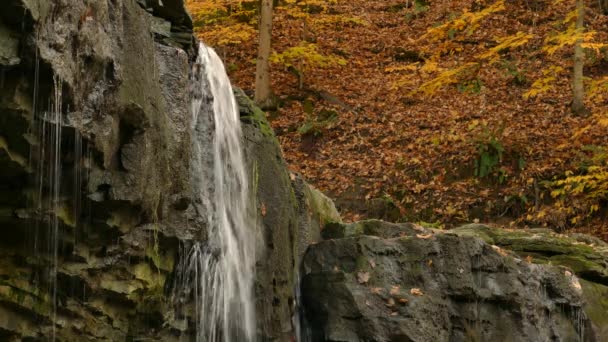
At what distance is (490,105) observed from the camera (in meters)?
16.7

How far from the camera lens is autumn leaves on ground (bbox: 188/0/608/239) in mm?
13609

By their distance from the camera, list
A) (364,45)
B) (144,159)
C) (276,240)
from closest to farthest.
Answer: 1. (144,159)
2. (276,240)
3. (364,45)

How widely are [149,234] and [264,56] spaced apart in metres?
11.4

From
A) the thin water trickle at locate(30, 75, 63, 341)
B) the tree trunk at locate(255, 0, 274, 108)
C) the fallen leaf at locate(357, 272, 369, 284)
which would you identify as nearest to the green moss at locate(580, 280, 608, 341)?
the fallen leaf at locate(357, 272, 369, 284)

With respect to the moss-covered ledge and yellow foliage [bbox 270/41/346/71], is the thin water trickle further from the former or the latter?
yellow foliage [bbox 270/41/346/71]

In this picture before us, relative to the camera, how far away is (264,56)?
54.5 ft

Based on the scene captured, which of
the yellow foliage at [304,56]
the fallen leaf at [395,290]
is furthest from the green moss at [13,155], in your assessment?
the yellow foliage at [304,56]

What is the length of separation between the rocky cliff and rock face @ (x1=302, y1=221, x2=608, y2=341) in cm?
2

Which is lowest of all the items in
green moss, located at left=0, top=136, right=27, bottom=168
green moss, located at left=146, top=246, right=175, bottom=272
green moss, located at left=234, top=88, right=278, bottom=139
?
green moss, located at left=146, top=246, right=175, bottom=272

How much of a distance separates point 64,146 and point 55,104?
37 cm

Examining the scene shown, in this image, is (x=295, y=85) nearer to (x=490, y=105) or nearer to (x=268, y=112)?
(x=268, y=112)

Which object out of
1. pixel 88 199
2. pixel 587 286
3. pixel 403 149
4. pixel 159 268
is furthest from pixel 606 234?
pixel 88 199

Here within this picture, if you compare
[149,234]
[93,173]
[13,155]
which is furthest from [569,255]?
[13,155]

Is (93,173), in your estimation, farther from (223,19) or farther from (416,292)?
(223,19)
